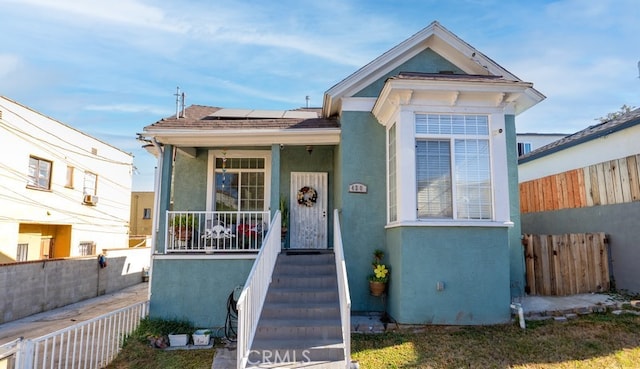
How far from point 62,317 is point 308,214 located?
24.4 ft

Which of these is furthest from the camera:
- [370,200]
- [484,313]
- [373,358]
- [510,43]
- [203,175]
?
[510,43]

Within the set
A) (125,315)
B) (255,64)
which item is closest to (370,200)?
(125,315)

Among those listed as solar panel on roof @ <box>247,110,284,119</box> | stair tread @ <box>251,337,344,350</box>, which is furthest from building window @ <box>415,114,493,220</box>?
solar panel on roof @ <box>247,110,284,119</box>

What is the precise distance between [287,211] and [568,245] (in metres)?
6.08

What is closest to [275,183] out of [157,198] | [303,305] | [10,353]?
[157,198]

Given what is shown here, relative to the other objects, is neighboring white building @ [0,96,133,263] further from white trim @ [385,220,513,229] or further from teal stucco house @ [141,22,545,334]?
white trim @ [385,220,513,229]

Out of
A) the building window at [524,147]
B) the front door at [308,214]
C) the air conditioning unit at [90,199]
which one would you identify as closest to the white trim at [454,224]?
the front door at [308,214]

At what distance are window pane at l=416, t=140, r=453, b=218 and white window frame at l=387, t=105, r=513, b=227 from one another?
12 centimetres

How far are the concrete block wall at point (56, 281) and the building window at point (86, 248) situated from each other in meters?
1.89

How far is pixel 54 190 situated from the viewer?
13938 millimetres

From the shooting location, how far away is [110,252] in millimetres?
14414

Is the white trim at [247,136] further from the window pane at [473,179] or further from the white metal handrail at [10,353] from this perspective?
the white metal handrail at [10,353]

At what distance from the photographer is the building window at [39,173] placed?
13.0 m

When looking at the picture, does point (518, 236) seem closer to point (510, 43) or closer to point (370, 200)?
point (370, 200)
